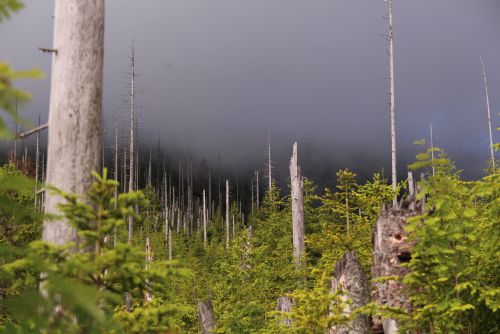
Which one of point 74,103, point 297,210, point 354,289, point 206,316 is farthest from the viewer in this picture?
point 297,210

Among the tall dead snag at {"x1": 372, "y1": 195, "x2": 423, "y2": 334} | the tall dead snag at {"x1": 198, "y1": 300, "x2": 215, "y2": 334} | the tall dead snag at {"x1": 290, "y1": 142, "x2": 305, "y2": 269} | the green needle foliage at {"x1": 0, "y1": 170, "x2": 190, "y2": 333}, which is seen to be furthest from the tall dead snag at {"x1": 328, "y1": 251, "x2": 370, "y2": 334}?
the tall dead snag at {"x1": 290, "y1": 142, "x2": 305, "y2": 269}

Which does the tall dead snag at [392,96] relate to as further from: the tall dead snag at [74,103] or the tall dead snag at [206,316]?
the tall dead snag at [74,103]

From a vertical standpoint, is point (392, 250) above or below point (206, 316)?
above

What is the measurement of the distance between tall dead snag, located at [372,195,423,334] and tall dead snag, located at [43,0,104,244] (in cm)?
544

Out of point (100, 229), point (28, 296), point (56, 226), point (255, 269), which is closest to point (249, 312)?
point (255, 269)

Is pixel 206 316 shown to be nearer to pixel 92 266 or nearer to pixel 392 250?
pixel 392 250

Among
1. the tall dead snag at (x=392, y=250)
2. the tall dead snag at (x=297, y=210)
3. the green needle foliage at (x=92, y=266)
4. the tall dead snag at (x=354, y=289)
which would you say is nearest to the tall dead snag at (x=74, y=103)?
the green needle foliage at (x=92, y=266)

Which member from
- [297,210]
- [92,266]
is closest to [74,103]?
[92,266]

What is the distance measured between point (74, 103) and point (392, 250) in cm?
591

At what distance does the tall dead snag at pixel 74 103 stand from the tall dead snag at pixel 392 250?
544cm

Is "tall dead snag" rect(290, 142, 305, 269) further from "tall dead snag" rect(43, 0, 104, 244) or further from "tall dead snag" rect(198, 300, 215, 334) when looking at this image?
"tall dead snag" rect(43, 0, 104, 244)

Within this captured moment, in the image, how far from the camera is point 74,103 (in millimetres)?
4836

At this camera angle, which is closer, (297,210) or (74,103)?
(74,103)

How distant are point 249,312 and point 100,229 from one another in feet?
35.6
